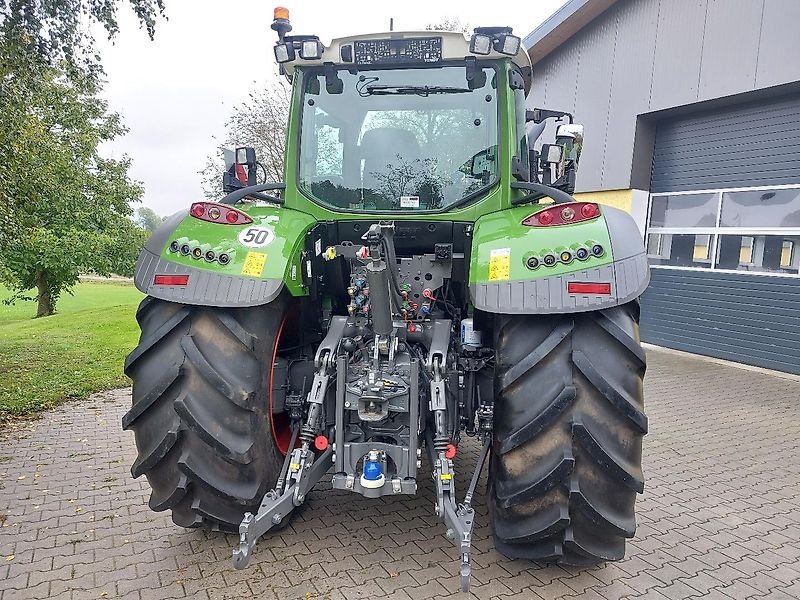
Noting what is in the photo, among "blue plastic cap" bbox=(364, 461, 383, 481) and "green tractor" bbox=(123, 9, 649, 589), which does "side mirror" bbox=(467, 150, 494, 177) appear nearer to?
"green tractor" bbox=(123, 9, 649, 589)

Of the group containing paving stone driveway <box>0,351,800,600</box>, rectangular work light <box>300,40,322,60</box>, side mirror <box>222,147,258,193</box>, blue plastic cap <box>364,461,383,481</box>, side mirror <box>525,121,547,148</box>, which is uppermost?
rectangular work light <box>300,40,322,60</box>

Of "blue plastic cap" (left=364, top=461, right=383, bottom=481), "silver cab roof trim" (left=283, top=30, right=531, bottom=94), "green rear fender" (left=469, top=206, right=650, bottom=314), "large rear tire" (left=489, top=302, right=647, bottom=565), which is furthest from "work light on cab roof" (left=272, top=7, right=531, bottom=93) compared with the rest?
"blue plastic cap" (left=364, top=461, right=383, bottom=481)

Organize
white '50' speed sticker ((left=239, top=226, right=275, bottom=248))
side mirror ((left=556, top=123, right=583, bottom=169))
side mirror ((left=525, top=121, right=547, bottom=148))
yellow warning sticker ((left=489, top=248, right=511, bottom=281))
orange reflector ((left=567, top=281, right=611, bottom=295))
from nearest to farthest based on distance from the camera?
orange reflector ((left=567, top=281, right=611, bottom=295))
yellow warning sticker ((left=489, top=248, right=511, bottom=281))
white '50' speed sticker ((left=239, top=226, right=275, bottom=248))
side mirror ((left=556, top=123, right=583, bottom=169))
side mirror ((left=525, top=121, right=547, bottom=148))

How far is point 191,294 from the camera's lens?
2656 millimetres

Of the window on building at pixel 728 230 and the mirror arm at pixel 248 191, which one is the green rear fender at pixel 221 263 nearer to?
the mirror arm at pixel 248 191

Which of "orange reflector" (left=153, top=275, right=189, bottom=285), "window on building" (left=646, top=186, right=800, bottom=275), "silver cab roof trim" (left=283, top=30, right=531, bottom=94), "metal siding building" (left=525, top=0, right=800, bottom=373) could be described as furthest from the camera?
"window on building" (left=646, top=186, right=800, bottom=275)

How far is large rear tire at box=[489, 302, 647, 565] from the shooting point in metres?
2.47

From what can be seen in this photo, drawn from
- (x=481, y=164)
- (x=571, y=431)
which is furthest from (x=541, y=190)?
(x=571, y=431)

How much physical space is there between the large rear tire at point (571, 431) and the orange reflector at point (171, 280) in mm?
1462

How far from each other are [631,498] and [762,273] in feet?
24.1

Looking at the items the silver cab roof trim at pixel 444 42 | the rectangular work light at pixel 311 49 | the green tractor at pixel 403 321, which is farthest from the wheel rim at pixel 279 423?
the silver cab roof trim at pixel 444 42

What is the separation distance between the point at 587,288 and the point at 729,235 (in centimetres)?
Answer: 778

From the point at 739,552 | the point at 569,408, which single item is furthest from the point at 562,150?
the point at 739,552

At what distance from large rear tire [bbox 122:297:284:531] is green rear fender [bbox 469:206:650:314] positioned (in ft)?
3.53
